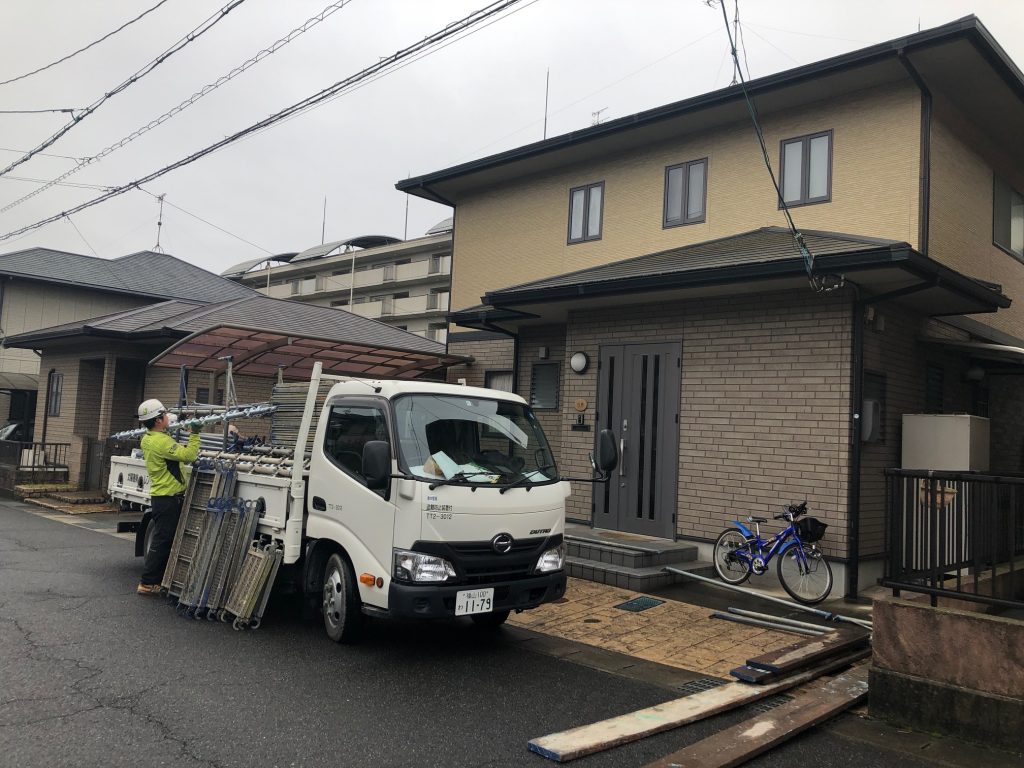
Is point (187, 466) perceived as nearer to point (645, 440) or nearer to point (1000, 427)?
point (645, 440)

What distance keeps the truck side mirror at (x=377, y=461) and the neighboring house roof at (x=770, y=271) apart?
476cm

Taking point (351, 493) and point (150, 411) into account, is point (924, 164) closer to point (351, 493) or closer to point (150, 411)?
point (351, 493)

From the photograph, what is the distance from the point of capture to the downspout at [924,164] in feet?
29.4

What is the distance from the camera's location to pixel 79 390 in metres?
17.8

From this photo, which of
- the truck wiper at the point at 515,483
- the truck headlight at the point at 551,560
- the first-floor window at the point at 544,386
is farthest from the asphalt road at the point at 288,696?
the first-floor window at the point at 544,386

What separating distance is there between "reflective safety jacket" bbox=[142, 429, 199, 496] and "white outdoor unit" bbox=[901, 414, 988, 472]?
8.10 meters

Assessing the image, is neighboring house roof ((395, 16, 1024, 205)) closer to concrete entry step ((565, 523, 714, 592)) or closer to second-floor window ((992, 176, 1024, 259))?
second-floor window ((992, 176, 1024, 259))

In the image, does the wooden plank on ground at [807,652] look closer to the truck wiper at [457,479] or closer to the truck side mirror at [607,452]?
the truck side mirror at [607,452]

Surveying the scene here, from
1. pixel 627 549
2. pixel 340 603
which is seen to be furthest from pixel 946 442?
pixel 340 603

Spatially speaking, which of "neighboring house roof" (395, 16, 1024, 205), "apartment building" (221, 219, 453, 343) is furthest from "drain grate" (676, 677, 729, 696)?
"apartment building" (221, 219, 453, 343)

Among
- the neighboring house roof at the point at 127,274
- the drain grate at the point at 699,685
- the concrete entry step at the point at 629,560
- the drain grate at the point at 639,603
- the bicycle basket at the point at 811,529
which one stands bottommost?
the drain grate at the point at 699,685

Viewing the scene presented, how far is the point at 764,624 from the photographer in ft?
22.9

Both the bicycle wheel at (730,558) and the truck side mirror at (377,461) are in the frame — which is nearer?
the truck side mirror at (377,461)

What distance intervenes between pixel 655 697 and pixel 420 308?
40197 mm
